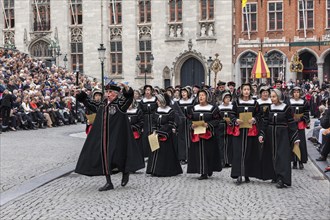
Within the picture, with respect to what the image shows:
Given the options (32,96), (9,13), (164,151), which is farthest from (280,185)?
(9,13)

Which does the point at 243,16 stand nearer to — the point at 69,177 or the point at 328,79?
the point at 328,79

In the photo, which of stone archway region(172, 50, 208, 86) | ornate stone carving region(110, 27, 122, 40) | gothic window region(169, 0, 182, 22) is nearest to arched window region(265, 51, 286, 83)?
stone archway region(172, 50, 208, 86)

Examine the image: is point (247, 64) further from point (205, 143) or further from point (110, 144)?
point (110, 144)

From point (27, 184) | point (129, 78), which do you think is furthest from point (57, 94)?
point (27, 184)

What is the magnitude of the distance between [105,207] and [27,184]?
3036 millimetres

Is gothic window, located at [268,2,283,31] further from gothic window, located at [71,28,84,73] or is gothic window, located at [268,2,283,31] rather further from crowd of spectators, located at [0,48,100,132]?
crowd of spectators, located at [0,48,100,132]

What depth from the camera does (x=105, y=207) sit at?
29.3 ft

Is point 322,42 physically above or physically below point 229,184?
above

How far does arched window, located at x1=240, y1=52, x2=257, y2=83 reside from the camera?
4247cm

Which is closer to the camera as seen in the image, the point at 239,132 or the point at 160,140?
the point at 239,132

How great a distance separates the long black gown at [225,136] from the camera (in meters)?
12.9

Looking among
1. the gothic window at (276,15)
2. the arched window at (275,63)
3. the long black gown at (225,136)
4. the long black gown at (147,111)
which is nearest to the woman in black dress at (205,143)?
the long black gown at (225,136)

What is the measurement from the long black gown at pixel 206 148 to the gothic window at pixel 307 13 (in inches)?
1215

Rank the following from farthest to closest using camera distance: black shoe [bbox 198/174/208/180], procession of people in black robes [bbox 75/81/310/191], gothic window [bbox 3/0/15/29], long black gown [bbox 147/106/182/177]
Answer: gothic window [bbox 3/0/15/29] < long black gown [bbox 147/106/182/177] < black shoe [bbox 198/174/208/180] < procession of people in black robes [bbox 75/81/310/191]
